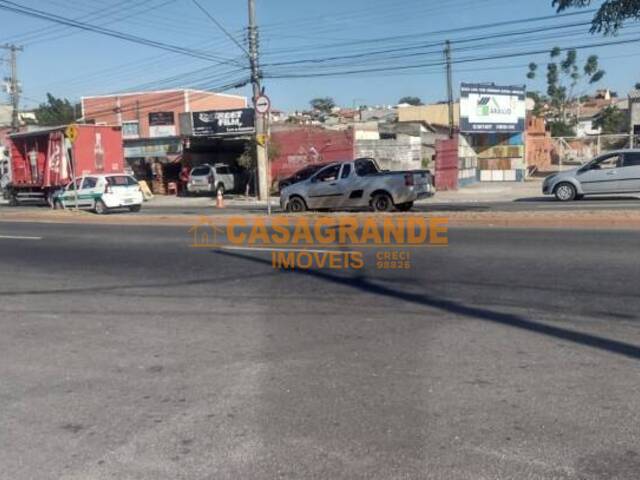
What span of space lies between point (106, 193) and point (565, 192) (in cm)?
1585

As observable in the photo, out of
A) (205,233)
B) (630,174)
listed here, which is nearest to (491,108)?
(630,174)

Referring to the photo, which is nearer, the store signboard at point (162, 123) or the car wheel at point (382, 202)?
the car wheel at point (382, 202)

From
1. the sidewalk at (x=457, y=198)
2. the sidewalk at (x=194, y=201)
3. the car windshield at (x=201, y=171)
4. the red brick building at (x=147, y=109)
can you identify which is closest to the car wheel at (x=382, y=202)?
the sidewalk at (x=457, y=198)

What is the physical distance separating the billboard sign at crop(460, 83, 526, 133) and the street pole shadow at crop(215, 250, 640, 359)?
29.9 meters

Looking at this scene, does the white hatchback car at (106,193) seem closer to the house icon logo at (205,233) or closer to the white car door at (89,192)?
the white car door at (89,192)

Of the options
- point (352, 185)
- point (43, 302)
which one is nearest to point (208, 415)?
point (43, 302)

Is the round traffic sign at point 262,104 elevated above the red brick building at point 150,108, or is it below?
below

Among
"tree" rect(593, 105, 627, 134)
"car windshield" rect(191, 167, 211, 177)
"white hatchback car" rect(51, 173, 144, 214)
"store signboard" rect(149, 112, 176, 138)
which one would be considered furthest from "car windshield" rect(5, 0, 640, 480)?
"tree" rect(593, 105, 627, 134)

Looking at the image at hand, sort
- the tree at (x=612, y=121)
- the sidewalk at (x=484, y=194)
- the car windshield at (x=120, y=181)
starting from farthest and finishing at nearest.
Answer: the tree at (x=612, y=121), the sidewalk at (x=484, y=194), the car windshield at (x=120, y=181)

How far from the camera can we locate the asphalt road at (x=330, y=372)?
392 cm

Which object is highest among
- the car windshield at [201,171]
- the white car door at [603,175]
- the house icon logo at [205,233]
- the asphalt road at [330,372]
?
the car windshield at [201,171]

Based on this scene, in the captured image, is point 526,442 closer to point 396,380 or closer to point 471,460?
point 471,460

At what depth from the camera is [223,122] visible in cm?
3716

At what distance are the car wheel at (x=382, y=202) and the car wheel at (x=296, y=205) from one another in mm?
2312
